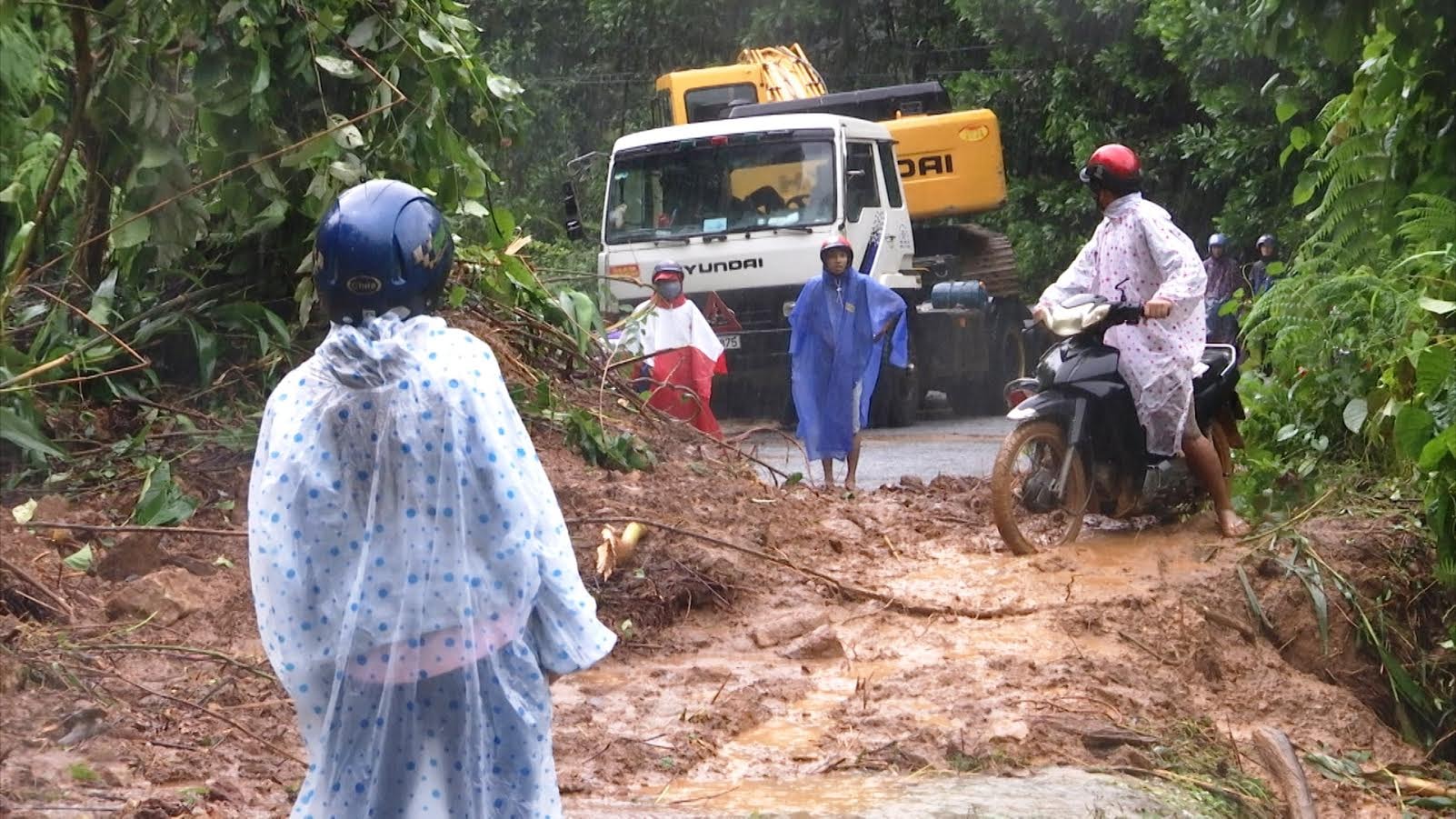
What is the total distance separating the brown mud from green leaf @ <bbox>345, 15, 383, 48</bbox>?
1.68 m

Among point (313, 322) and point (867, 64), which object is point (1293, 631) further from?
point (867, 64)

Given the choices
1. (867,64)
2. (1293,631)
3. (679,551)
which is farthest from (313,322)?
(867,64)

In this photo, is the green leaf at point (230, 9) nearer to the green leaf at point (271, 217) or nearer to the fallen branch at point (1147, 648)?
the green leaf at point (271, 217)

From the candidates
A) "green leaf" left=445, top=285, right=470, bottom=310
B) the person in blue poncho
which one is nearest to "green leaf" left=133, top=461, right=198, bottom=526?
"green leaf" left=445, top=285, right=470, bottom=310

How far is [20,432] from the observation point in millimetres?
5777

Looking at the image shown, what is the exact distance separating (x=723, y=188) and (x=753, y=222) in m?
0.42

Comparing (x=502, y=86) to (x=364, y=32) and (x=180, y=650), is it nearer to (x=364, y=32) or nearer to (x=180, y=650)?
(x=364, y=32)

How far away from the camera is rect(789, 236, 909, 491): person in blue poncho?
432 inches

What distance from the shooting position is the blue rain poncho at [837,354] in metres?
11.0

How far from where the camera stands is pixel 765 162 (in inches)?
607

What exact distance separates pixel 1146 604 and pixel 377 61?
3631mm

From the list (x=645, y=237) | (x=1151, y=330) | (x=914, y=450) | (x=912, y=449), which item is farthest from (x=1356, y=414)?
(x=645, y=237)

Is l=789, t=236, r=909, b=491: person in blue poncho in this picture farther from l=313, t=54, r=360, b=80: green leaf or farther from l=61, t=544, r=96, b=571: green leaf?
l=61, t=544, r=96, b=571: green leaf

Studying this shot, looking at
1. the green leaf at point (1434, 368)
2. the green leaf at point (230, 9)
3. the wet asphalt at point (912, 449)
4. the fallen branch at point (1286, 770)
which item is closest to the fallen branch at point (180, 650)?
the green leaf at point (230, 9)
